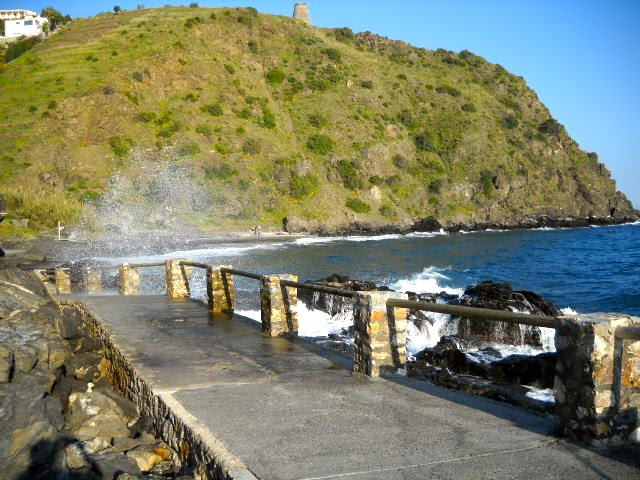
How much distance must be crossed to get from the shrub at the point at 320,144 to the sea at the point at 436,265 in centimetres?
1815

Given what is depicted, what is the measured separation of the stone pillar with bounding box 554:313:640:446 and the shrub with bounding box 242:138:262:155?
242 feet

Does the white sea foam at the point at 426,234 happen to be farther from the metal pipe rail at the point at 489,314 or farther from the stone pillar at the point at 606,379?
the stone pillar at the point at 606,379

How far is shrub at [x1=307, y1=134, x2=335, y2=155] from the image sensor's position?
82.6 m

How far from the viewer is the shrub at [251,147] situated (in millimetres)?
76438

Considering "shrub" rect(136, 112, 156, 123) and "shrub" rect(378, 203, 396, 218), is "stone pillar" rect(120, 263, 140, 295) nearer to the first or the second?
"shrub" rect(136, 112, 156, 123)

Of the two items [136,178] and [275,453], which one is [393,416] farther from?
[136,178]

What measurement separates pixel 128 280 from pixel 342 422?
585 inches

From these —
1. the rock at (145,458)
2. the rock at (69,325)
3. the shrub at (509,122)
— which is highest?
the shrub at (509,122)

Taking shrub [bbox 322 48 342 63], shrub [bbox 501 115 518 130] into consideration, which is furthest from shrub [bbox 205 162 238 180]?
shrub [bbox 501 115 518 130]

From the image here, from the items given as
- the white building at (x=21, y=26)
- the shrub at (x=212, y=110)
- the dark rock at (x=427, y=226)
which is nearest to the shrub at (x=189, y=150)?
the shrub at (x=212, y=110)

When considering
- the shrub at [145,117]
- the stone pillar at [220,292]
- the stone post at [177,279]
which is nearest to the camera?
the stone pillar at [220,292]

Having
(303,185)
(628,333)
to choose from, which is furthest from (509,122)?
(628,333)

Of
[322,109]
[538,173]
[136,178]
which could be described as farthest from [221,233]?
[538,173]

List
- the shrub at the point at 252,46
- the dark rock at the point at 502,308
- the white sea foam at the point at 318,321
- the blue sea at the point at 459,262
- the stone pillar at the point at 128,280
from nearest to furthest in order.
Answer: the dark rock at the point at 502,308
the stone pillar at the point at 128,280
the white sea foam at the point at 318,321
the blue sea at the point at 459,262
the shrub at the point at 252,46
